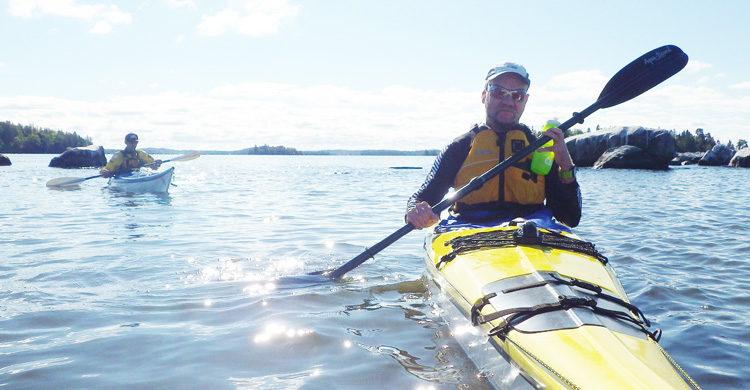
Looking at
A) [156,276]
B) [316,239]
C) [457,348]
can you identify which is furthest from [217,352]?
[316,239]

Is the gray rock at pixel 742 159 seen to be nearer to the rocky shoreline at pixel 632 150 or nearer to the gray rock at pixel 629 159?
the rocky shoreline at pixel 632 150

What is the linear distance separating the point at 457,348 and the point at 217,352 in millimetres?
1501

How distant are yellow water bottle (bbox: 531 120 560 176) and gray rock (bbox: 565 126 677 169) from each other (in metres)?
24.4

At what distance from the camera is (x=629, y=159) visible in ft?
82.0

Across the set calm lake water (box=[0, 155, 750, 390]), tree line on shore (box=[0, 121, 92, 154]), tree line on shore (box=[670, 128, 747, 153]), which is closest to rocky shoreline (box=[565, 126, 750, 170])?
tree line on shore (box=[670, 128, 747, 153])

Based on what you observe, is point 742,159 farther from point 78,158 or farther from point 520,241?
point 78,158

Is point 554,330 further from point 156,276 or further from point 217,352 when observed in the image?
point 156,276

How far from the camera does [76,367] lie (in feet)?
9.31

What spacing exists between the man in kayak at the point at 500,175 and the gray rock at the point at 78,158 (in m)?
32.1

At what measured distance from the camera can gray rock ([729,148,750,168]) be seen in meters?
A: 26.1

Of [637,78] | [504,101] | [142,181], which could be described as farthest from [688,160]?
[504,101]

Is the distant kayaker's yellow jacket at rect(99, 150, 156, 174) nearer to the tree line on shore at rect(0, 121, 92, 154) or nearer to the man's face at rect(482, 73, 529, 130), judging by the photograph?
the man's face at rect(482, 73, 529, 130)

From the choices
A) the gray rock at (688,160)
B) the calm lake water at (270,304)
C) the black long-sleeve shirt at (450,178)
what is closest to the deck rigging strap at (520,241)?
the calm lake water at (270,304)

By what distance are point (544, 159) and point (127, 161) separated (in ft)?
43.1
